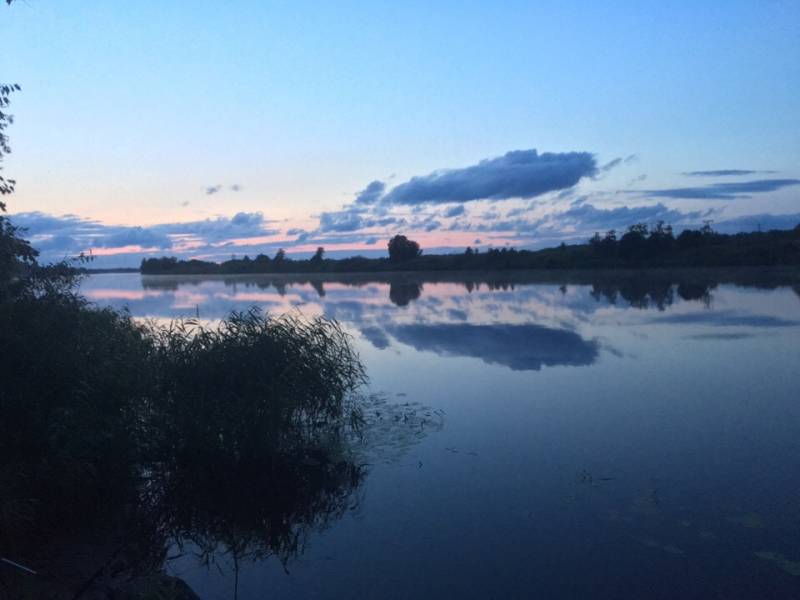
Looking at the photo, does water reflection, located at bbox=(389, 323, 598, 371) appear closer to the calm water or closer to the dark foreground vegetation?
the calm water

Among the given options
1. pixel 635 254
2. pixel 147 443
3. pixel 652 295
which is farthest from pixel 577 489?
pixel 635 254

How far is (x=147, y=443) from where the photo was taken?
10492 mm

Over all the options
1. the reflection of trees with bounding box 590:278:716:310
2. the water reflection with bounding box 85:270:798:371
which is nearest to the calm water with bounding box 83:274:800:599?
the water reflection with bounding box 85:270:798:371

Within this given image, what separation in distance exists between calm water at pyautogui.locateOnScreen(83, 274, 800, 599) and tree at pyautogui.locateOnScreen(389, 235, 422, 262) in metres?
92.1

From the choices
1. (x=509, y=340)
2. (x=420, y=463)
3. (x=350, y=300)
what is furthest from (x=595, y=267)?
(x=420, y=463)

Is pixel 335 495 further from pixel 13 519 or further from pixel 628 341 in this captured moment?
pixel 628 341

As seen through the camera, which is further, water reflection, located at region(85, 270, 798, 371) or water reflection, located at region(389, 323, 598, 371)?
water reflection, located at region(85, 270, 798, 371)

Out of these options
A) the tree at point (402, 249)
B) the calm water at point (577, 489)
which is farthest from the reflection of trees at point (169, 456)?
the tree at point (402, 249)

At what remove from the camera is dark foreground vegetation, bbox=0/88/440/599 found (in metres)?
8.82

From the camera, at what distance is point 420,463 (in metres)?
11.7

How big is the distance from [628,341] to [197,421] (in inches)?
669

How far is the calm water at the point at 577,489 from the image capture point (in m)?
7.70

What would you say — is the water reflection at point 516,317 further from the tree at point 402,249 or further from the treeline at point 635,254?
the tree at point 402,249

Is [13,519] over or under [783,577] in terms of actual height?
over
